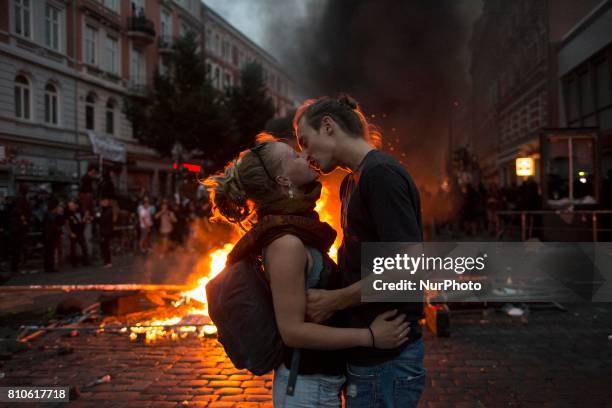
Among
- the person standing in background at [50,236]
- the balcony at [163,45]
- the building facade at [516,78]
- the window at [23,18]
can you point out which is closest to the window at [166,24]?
the balcony at [163,45]

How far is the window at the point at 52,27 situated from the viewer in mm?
23484

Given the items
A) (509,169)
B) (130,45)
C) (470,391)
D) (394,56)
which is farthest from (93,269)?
(509,169)

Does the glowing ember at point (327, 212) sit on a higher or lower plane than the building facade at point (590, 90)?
lower

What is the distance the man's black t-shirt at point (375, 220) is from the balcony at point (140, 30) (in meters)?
32.5

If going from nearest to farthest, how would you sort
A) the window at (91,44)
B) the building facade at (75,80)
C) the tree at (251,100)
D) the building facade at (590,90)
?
the building facade at (590,90), the building facade at (75,80), the window at (91,44), the tree at (251,100)

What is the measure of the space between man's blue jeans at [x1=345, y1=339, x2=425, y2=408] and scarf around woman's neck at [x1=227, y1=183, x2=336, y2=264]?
1.55 ft

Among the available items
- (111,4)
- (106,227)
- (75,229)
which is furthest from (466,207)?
(111,4)

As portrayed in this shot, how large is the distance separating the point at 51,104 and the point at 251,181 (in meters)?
26.3

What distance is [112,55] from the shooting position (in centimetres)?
2986

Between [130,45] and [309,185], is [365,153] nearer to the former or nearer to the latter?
[309,185]

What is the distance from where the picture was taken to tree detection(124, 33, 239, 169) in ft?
89.6

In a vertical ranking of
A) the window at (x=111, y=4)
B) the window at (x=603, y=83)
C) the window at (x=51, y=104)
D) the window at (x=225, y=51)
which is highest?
the window at (x=225, y=51)

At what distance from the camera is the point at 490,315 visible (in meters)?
6.70

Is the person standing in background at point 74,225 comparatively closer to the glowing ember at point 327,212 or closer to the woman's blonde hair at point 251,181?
the glowing ember at point 327,212
